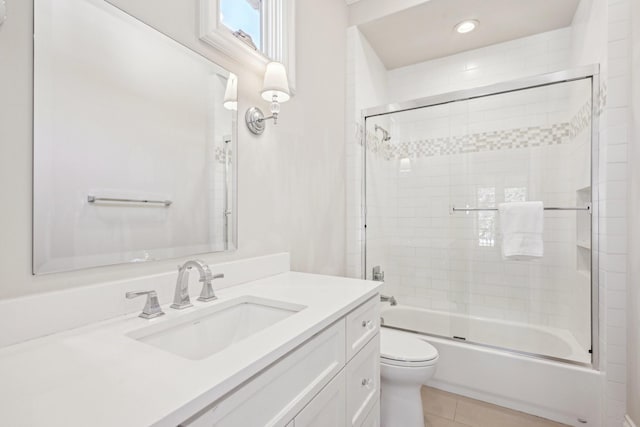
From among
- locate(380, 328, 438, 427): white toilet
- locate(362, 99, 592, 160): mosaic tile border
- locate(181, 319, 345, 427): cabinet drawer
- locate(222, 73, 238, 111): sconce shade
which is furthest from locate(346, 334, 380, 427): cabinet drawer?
locate(362, 99, 592, 160): mosaic tile border

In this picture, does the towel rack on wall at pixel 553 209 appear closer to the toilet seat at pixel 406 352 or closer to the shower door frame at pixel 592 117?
the shower door frame at pixel 592 117

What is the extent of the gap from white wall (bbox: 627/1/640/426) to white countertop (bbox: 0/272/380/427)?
1576mm

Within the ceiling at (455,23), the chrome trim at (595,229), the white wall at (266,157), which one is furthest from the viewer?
the ceiling at (455,23)

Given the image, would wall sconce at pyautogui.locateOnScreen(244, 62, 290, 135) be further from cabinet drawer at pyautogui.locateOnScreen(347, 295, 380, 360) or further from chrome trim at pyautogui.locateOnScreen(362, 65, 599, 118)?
chrome trim at pyautogui.locateOnScreen(362, 65, 599, 118)

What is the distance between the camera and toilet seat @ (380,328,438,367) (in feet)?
5.18

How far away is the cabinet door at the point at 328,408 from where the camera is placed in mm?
816

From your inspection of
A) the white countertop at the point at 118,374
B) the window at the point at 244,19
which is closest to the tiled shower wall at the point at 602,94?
the window at the point at 244,19

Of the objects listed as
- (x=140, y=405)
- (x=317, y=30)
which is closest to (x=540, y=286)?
(x=317, y=30)

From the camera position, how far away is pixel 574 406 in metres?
1.69

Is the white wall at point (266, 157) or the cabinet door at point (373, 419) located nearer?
the white wall at point (266, 157)

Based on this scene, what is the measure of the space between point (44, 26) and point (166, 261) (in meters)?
0.74

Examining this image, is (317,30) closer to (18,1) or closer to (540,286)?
(18,1)

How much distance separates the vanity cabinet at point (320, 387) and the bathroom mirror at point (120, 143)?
0.61 metres

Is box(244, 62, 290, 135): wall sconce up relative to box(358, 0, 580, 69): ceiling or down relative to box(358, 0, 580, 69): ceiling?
down
